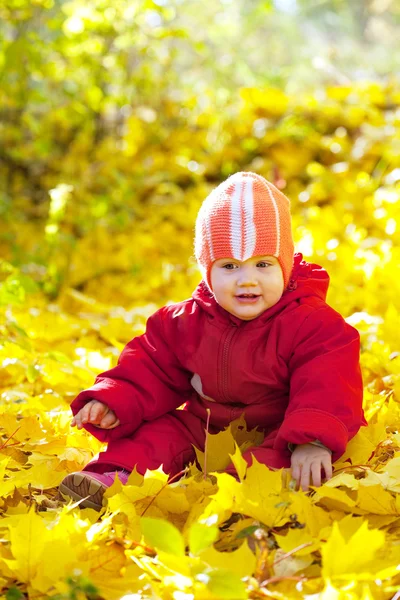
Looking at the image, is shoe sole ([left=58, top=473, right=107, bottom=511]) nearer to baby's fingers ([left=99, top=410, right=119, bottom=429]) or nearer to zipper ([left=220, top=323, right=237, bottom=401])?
baby's fingers ([left=99, top=410, right=119, bottom=429])

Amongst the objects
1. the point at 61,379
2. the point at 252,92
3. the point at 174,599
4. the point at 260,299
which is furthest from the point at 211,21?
the point at 174,599

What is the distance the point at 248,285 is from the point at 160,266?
259 centimetres

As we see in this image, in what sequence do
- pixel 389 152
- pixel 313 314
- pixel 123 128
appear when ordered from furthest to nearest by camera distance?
pixel 123 128, pixel 389 152, pixel 313 314

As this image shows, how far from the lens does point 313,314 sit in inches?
68.9

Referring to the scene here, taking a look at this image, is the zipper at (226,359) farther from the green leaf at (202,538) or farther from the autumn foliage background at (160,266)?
the green leaf at (202,538)

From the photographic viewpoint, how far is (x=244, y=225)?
1.76 m

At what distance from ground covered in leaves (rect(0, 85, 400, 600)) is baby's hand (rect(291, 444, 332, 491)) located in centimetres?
4

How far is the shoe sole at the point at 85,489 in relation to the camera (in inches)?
63.4

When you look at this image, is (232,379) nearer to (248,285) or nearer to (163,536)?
(248,285)

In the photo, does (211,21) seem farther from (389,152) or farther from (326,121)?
(389,152)

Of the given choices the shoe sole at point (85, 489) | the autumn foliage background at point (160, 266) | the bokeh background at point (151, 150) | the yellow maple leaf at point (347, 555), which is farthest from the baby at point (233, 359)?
the bokeh background at point (151, 150)

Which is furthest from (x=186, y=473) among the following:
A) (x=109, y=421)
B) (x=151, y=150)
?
(x=151, y=150)

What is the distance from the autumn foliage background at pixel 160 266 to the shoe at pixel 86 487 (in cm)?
6

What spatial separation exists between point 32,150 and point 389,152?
231 cm
